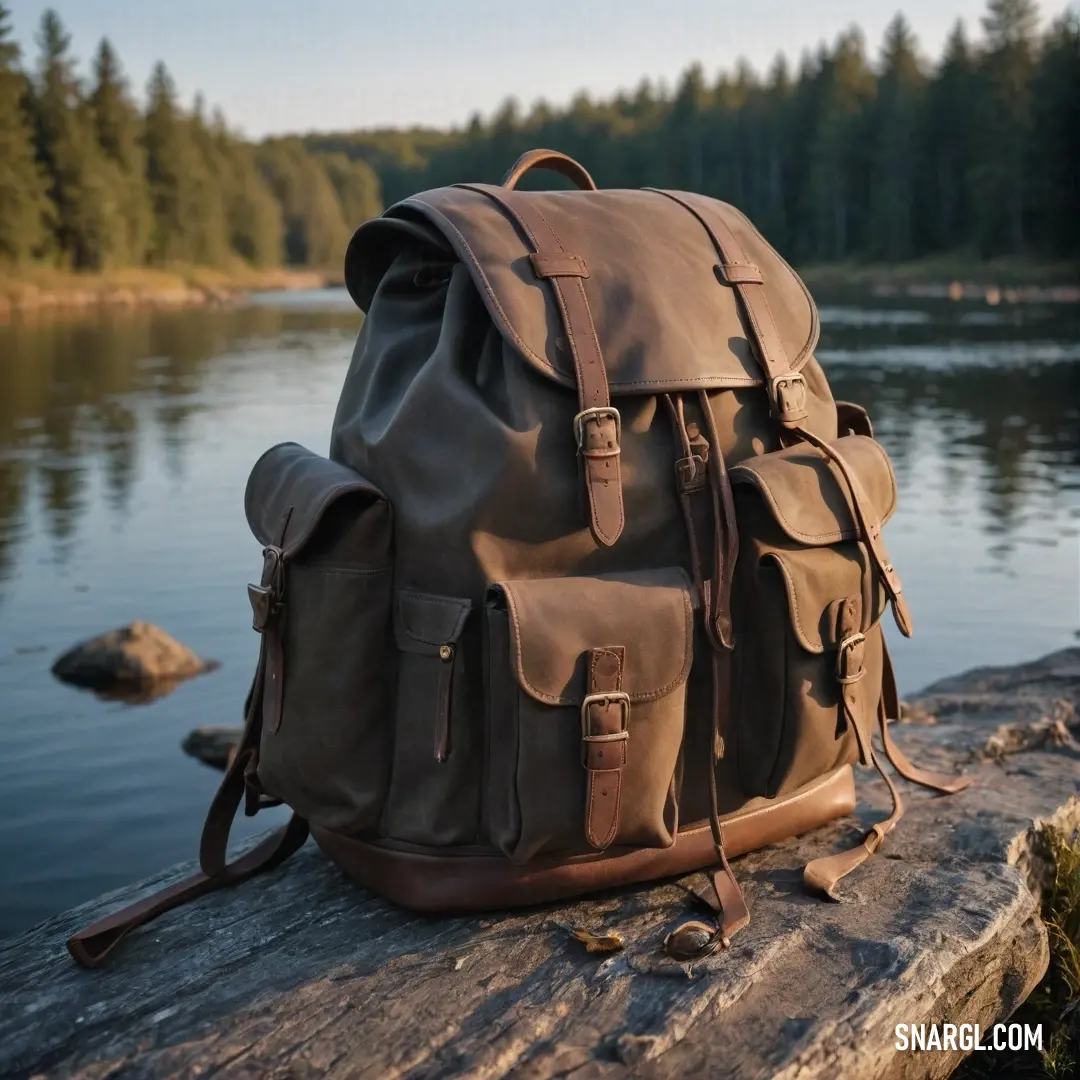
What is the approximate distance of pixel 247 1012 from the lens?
2.16 metres

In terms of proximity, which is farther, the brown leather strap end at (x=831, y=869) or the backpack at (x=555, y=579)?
the brown leather strap end at (x=831, y=869)

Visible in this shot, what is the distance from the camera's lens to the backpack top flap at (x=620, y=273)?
94.1 inches

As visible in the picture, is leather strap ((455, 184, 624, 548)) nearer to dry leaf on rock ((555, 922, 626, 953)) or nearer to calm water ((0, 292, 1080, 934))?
dry leaf on rock ((555, 922, 626, 953))

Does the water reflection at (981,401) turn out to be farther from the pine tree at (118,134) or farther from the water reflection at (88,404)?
the pine tree at (118,134)

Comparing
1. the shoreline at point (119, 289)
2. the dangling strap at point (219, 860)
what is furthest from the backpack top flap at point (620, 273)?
the shoreline at point (119, 289)

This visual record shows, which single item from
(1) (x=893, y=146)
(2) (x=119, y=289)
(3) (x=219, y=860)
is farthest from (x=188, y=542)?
(1) (x=893, y=146)

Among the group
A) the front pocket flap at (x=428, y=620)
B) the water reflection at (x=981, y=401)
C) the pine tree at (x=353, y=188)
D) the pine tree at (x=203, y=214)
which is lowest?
the water reflection at (x=981, y=401)

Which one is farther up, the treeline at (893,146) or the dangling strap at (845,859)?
the treeline at (893,146)

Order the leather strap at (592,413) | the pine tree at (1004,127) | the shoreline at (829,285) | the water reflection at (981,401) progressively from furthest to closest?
the pine tree at (1004,127), the shoreline at (829,285), the water reflection at (981,401), the leather strap at (592,413)

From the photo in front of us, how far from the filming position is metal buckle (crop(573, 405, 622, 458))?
7.63 feet

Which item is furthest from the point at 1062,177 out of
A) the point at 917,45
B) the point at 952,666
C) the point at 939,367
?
the point at 952,666

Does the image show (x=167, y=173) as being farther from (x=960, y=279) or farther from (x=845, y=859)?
(x=845, y=859)

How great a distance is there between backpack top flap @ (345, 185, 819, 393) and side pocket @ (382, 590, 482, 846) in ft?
1.67

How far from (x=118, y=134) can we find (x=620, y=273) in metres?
67.3
